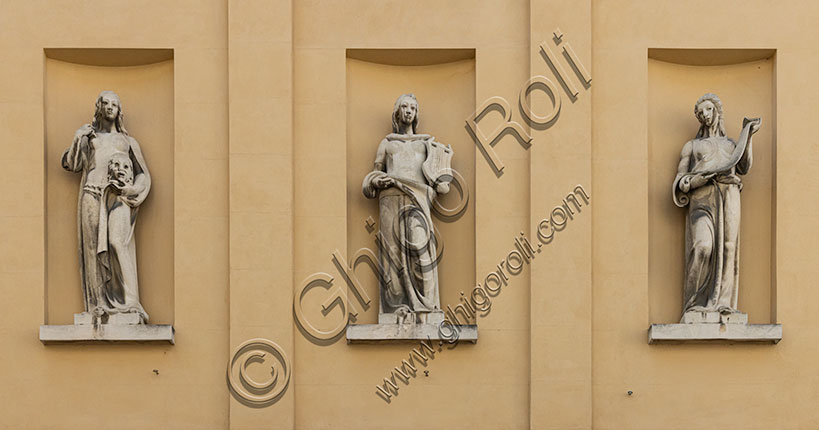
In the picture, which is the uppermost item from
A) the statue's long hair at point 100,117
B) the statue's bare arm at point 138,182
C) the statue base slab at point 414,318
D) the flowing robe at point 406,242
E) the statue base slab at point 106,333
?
the statue's long hair at point 100,117

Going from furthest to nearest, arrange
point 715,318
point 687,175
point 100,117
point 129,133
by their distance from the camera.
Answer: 1. point 129,133
2. point 100,117
3. point 687,175
4. point 715,318

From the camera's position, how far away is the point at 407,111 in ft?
73.7

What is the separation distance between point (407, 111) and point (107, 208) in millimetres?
3598

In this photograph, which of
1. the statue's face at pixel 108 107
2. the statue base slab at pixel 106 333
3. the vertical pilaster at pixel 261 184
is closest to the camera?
the statue base slab at pixel 106 333

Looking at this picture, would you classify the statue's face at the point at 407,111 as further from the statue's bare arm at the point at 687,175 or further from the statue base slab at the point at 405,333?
the statue's bare arm at the point at 687,175

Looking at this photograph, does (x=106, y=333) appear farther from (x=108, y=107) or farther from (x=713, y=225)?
(x=713, y=225)

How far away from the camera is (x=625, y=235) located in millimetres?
22281

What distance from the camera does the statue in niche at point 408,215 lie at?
22.1 meters

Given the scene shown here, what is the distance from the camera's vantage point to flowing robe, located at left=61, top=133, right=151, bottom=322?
2206 centimetres

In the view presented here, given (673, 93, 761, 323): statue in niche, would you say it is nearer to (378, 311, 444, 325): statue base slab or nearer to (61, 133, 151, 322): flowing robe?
(378, 311, 444, 325): statue base slab

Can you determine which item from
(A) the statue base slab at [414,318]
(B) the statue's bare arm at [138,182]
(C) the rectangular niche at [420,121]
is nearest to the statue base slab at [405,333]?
(A) the statue base slab at [414,318]

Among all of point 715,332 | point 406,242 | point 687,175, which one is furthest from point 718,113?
point 406,242

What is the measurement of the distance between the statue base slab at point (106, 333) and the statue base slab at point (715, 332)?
18.1 feet

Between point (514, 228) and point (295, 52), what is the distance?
3242 mm
